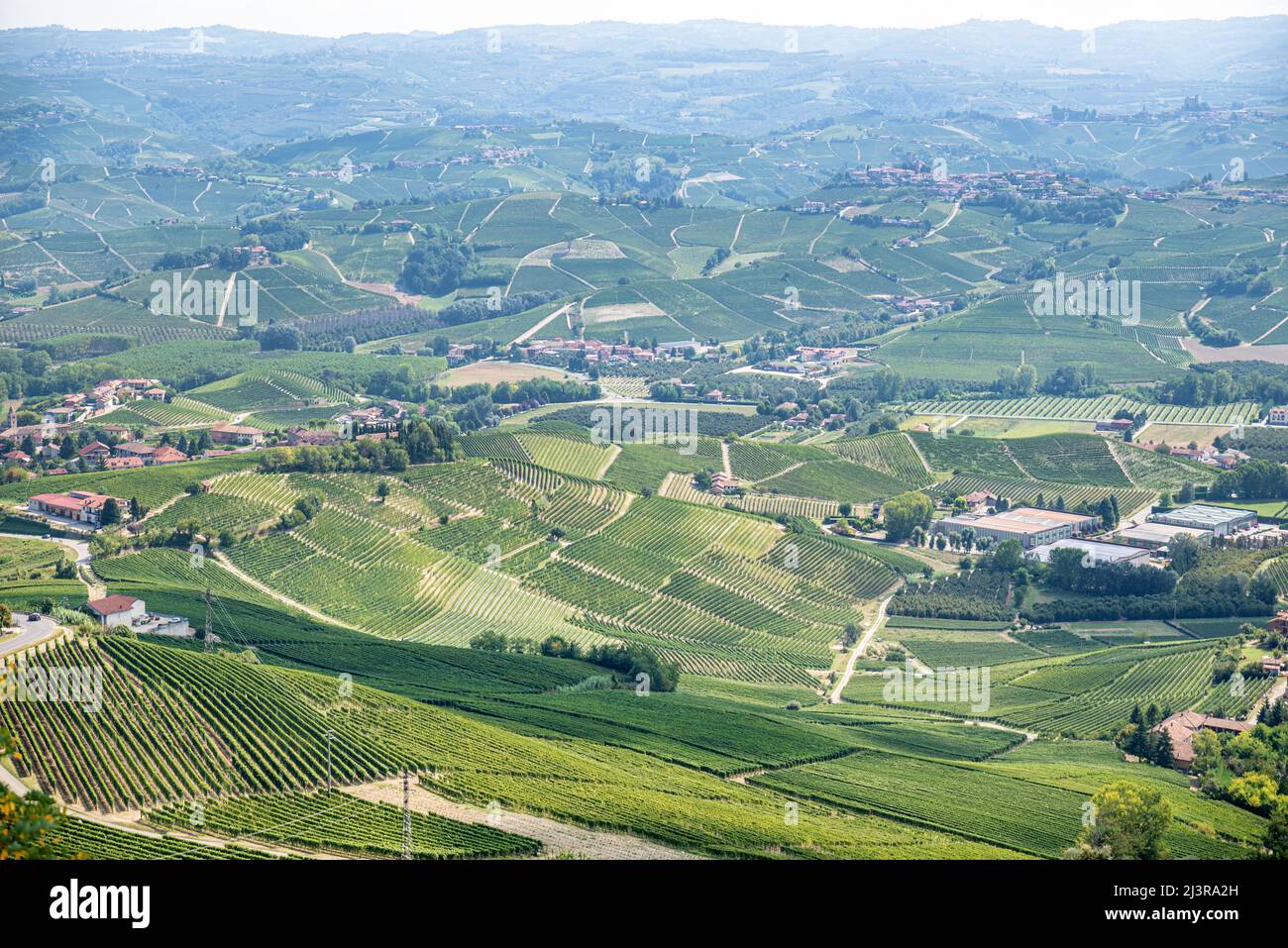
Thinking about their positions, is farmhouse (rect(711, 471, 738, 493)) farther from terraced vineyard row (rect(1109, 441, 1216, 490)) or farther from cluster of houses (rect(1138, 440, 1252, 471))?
cluster of houses (rect(1138, 440, 1252, 471))

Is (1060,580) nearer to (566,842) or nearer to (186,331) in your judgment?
(566,842)

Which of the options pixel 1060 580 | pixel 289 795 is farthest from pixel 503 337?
pixel 289 795

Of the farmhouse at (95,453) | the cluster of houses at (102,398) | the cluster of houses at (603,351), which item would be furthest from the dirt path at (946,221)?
the farmhouse at (95,453)

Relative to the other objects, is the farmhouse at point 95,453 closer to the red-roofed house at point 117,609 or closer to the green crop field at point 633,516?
the green crop field at point 633,516

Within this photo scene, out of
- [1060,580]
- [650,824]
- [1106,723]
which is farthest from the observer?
[1060,580]

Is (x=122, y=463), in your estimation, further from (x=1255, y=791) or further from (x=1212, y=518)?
(x=1255, y=791)

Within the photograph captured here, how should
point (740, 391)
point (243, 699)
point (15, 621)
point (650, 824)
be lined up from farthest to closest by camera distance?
1. point (740, 391)
2. point (15, 621)
3. point (243, 699)
4. point (650, 824)
